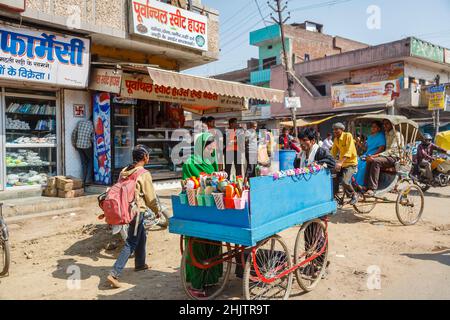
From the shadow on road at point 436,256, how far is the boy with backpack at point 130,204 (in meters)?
3.58

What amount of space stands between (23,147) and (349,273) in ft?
24.7

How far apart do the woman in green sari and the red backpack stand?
0.71m

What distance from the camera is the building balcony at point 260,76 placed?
3061 centimetres

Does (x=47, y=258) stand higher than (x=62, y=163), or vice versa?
(x=62, y=163)

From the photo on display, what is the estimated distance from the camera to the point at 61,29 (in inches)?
340

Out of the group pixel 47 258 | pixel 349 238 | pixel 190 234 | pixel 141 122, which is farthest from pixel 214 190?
pixel 141 122

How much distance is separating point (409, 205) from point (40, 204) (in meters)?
7.15

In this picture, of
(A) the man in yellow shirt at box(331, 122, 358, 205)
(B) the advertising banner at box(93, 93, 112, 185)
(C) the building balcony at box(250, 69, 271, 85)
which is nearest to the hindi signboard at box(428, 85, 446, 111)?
(A) the man in yellow shirt at box(331, 122, 358, 205)

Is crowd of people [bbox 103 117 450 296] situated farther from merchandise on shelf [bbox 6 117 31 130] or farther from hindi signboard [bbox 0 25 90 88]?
merchandise on shelf [bbox 6 117 31 130]

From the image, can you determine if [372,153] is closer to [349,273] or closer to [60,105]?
[349,273]

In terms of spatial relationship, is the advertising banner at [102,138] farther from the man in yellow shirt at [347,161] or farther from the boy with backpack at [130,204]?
the man in yellow shirt at [347,161]

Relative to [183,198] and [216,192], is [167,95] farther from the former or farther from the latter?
[216,192]

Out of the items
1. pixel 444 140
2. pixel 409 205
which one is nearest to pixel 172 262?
pixel 409 205

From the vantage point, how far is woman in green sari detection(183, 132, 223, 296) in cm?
397
